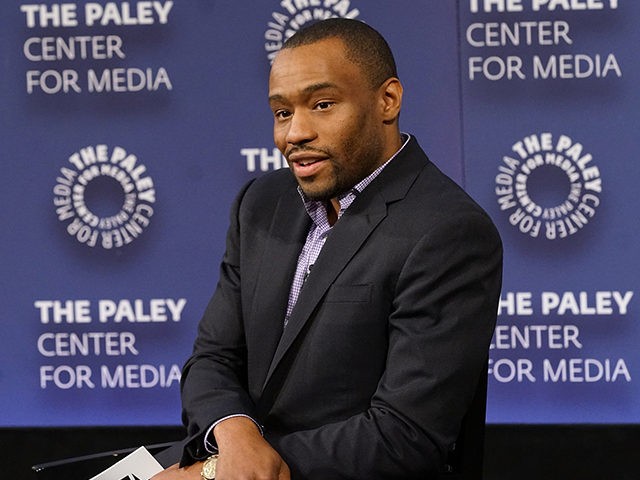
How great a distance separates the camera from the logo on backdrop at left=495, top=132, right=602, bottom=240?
398cm

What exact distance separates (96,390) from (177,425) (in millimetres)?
341

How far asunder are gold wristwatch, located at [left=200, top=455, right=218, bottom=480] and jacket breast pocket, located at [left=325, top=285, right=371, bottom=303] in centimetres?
41

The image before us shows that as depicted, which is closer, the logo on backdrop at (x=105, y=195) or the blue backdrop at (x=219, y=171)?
the blue backdrop at (x=219, y=171)

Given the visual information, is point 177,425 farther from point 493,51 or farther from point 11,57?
point 493,51

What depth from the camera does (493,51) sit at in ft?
13.0

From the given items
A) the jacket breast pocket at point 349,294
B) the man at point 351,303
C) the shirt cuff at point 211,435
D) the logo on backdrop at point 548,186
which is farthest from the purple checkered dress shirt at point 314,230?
the logo on backdrop at point 548,186

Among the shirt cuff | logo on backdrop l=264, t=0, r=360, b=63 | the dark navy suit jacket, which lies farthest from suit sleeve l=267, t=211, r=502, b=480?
logo on backdrop l=264, t=0, r=360, b=63

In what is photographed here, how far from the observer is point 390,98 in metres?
2.38

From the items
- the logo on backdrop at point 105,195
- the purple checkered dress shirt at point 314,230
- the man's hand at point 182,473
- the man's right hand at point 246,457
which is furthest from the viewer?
the logo on backdrop at point 105,195

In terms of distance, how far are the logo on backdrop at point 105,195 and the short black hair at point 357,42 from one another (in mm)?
1948

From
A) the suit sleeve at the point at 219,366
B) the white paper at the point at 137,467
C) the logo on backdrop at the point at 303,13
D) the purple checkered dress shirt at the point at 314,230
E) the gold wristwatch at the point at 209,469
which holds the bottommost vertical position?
the white paper at the point at 137,467

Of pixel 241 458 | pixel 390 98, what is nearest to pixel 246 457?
pixel 241 458

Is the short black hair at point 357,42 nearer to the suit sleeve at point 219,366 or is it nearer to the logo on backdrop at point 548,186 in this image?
the suit sleeve at point 219,366

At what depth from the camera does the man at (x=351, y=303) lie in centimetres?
219
